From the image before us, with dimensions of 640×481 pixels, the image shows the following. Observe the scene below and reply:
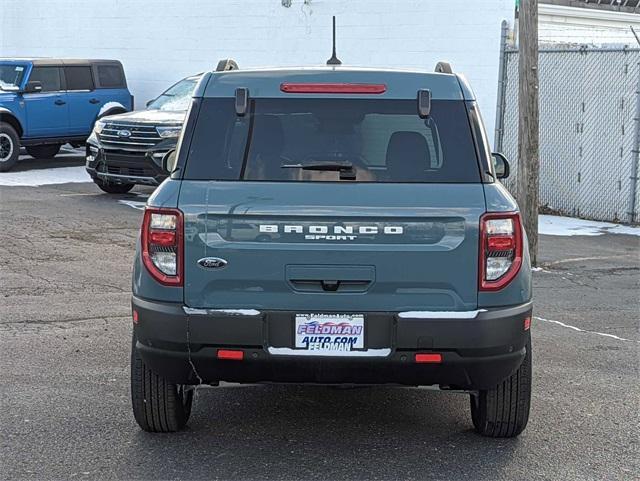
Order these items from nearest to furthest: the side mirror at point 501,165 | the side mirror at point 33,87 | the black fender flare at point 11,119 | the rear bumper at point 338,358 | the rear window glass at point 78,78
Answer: the rear bumper at point 338,358, the side mirror at point 501,165, the black fender flare at point 11,119, the side mirror at point 33,87, the rear window glass at point 78,78

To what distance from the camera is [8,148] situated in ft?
62.7

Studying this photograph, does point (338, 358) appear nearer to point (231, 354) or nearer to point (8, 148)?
point (231, 354)

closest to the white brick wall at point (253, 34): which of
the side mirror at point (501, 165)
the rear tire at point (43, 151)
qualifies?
the rear tire at point (43, 151)

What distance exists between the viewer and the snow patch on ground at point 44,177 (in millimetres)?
17830

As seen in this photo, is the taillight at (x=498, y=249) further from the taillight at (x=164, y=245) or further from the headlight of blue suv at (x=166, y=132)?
the headlight of blue suv at (x=166, y=132)

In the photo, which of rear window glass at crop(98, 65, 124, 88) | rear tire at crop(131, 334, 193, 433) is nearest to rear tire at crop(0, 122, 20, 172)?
rear window glass at crop(98, 65, 124, 88)

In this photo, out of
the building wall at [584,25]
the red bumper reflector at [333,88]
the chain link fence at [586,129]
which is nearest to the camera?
the red bumper reflector at [333,88]

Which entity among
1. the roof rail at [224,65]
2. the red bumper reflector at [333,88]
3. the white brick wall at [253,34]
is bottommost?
the red bumper reflector at [333,88]

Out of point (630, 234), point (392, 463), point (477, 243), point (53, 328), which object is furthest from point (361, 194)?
point (630, 234)

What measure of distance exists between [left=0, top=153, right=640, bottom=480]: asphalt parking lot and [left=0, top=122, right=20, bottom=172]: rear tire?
10133 mm

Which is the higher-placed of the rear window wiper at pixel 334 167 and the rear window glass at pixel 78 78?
the rear window glass at pixel 78 78

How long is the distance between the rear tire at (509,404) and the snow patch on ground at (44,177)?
13339 millimetres

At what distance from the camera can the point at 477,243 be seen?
4.86 m

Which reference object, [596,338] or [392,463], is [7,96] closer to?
[596,338]
